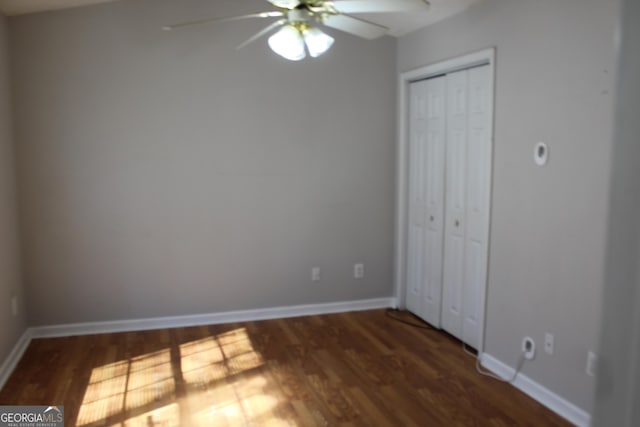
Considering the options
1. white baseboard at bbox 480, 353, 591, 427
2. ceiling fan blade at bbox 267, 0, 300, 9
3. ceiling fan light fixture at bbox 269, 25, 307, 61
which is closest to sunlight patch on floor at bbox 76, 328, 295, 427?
white baseboard at bbox 480, 353, 591, 427

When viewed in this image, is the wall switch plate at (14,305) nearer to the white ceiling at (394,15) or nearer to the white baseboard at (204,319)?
the white baseboard at (204,319)

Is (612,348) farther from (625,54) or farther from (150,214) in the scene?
(150,214)

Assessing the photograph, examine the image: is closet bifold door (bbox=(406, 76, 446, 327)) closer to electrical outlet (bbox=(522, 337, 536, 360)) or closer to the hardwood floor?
the hardwood floor

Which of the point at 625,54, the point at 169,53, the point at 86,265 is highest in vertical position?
the point at 169,53

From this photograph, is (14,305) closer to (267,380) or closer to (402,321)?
(267,380)

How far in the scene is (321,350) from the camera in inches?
155

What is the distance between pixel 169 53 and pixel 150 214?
4.27 ft

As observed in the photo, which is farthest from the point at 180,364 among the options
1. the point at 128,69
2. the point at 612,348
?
the point at 612,348

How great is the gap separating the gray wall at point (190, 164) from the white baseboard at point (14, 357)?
0.19 meters

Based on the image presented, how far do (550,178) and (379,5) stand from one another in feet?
4.79

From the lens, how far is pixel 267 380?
11.2ft

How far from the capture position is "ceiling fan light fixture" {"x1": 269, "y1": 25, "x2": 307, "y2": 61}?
2.40 meters

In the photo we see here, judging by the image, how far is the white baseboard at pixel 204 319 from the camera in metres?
4.14

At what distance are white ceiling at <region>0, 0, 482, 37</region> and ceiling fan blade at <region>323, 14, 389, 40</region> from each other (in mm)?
808
